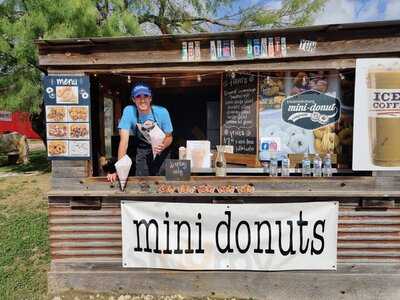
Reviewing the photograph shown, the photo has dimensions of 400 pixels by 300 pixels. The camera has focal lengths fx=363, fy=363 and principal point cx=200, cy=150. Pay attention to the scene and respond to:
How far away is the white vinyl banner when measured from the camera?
3643 mm

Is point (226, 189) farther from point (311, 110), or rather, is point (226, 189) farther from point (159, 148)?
point (311, 110)

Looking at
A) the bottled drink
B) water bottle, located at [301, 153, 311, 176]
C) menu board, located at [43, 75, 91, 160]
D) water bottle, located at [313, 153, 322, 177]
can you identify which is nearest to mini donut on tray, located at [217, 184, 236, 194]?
the bottled drink

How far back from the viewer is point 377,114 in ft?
11.2

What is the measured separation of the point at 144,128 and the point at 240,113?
1078 mm

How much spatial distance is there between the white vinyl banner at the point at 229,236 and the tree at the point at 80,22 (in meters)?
6.82

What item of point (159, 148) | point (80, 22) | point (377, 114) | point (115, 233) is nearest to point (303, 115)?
point (377, 114)

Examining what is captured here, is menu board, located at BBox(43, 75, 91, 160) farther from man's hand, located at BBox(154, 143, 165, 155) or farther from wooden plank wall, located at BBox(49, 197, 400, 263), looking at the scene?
man's hand, located at BBox(154, 143, 165, 155)

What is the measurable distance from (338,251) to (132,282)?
2145 millimetres

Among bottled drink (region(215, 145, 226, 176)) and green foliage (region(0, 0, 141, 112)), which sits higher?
green foliage (region(0, 0, 141, 112))

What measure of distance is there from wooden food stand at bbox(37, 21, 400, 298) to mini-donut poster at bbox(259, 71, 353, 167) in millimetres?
134

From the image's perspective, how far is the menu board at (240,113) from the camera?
3.91 m

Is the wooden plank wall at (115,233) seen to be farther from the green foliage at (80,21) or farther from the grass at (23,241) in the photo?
the green foliage at (80,21)

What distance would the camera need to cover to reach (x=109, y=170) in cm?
430

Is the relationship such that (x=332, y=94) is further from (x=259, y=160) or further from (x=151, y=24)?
(x=151, y=24)
